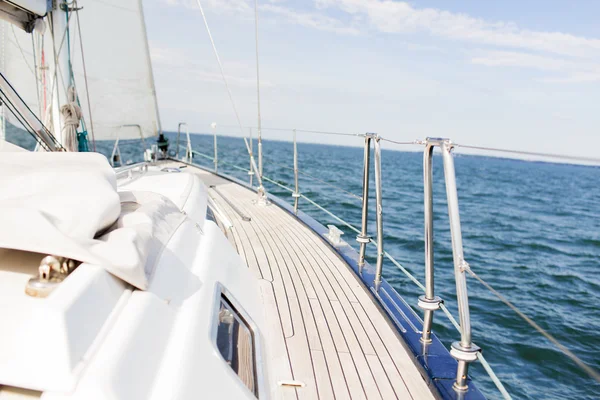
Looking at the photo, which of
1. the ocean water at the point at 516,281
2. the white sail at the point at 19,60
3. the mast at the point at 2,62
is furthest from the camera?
the white sail at the point at 19,60

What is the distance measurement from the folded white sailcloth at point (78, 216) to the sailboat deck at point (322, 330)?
75 cm

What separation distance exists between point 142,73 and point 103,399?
292 inches

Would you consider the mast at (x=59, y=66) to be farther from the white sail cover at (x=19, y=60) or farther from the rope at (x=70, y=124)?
the white sail cover at (x=19, y=60)

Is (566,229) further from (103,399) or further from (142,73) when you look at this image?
(103,399)

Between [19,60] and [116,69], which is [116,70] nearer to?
[116,69]

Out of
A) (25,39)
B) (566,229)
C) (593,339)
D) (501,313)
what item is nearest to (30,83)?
(25,39)

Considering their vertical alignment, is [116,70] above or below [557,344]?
above

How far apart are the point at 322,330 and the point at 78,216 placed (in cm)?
141

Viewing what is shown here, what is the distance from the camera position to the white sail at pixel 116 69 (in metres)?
6.70

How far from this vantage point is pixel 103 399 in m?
0.92

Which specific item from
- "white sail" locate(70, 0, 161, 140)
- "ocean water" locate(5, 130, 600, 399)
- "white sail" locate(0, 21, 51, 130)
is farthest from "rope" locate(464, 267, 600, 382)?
"white sail" locate(70, 0, 161, 140)

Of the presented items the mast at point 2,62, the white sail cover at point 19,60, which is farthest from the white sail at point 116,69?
the mast at point 2,62

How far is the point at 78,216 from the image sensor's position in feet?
4.17

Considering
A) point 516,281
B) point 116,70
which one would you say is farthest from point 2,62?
point 516,281
